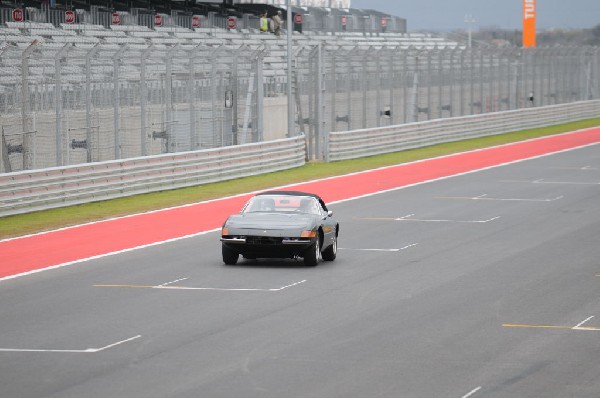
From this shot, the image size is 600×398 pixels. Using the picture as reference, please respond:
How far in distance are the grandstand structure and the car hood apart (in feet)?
32.8

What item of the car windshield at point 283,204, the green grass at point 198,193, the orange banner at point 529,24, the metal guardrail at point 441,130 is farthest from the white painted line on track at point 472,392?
the orange banner at point 529,24

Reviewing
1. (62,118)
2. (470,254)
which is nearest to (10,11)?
(62,118)

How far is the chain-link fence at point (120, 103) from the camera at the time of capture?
29797mm

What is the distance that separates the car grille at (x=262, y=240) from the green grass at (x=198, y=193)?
23.2 ft

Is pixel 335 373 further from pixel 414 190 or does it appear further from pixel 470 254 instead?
pixel 414 190

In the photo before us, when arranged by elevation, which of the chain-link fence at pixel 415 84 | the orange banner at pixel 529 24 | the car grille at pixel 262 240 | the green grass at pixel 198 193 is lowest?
the green grass at pixel 198 193

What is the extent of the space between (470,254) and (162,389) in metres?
11.3

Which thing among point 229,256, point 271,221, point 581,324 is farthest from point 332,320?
point 229,256

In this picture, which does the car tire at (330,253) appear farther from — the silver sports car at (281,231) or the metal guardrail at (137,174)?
the metal guardrail at (137,174)

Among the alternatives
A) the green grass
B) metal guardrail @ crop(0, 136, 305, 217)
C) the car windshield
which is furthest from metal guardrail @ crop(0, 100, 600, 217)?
the car windshield

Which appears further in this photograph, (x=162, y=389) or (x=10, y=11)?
(x=10, y=11)

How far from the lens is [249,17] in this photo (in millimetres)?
70688

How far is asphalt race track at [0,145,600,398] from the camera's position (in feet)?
40.8

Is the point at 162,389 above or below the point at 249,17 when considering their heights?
below
